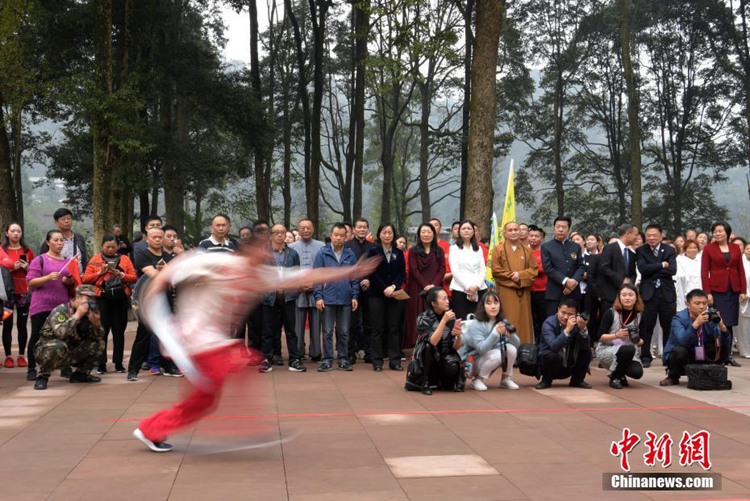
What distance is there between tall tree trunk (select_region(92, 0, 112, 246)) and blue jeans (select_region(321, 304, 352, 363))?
1107 cm

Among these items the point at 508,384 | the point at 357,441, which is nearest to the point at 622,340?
the point at 508,384

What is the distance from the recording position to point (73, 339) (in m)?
9.66

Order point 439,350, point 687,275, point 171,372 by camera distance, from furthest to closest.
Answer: point 687,275
point 171,372
point 439,350

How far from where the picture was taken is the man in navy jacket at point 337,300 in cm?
1084

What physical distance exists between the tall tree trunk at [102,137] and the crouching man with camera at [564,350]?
13.8 m

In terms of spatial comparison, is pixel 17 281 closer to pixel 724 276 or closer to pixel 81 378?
pixel 81 378

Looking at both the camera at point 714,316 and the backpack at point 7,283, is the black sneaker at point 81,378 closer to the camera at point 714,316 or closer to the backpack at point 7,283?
the backpack at point 7,283

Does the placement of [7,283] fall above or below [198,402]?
above

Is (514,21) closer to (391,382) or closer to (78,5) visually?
(78,5)

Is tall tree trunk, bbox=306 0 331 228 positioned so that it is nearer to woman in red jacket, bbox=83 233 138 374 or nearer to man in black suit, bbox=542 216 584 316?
man in black suit, bbox=542 216 584 316

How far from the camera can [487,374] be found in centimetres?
946

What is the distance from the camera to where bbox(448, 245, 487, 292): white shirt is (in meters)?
11.0

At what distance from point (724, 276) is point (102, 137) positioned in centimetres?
1427

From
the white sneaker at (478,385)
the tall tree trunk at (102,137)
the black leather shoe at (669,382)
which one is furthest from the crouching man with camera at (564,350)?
the tall tree trunk at (102,137)
